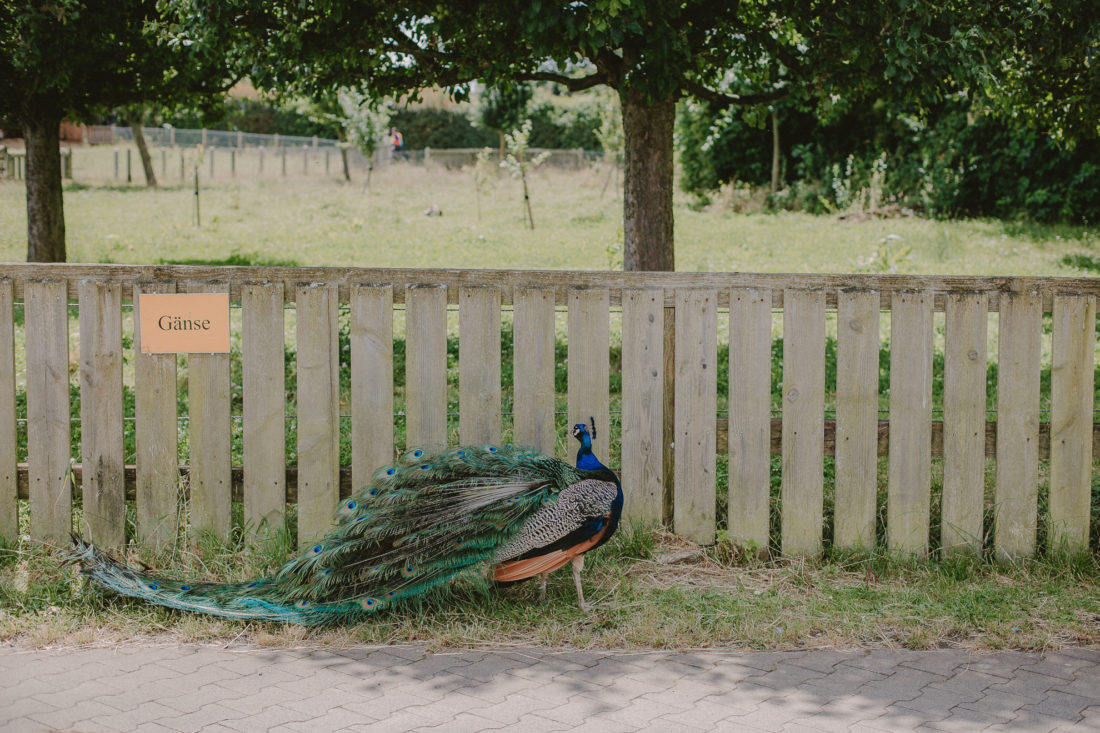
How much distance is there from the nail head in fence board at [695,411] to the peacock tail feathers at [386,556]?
0.90 metres

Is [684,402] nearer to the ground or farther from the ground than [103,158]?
nearer to the ground

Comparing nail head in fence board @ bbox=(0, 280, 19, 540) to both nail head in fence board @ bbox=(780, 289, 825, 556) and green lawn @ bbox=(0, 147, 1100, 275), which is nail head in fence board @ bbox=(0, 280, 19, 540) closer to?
nail head in fence board @ bbox=(780, 289, 825, 556)

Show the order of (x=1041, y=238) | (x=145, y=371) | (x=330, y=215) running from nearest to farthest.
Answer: (x=145, y=371)
(x=1041, y=238)
(x=330, y=215)

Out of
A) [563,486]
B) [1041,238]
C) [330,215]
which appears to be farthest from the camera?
[330,215]

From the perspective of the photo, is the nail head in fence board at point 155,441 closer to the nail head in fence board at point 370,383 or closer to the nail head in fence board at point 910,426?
the nail head in fence board at point 370,383

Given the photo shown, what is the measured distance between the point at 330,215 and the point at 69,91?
36.9 ft

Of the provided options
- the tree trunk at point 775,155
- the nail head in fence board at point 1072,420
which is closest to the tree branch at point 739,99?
the nail head in fence board at point 1072,420

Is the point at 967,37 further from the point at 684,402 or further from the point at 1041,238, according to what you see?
the point at 1041,238

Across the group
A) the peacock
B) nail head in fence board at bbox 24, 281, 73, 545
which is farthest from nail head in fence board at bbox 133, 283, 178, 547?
the peacock

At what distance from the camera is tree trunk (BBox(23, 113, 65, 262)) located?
43.3 ft

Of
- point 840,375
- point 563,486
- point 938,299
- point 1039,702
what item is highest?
point 938,299

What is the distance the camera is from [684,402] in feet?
17.7

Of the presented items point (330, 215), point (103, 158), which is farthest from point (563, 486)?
point (103, 158)

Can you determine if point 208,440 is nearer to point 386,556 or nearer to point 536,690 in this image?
point 386,556
